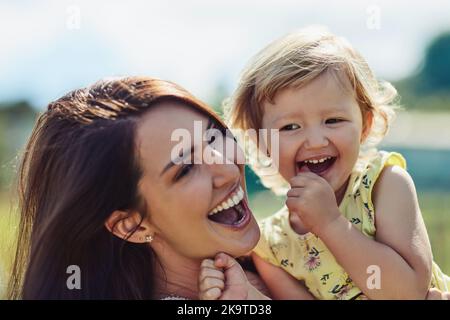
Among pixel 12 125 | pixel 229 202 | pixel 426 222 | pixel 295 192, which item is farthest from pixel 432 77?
pixel 229 202

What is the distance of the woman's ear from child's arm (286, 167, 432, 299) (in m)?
0.61

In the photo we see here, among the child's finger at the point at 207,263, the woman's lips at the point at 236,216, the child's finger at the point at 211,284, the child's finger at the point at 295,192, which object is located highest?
the child's finger at the point at 295,192

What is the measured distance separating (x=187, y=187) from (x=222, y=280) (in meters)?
0.38

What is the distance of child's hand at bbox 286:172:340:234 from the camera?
9.72 feet

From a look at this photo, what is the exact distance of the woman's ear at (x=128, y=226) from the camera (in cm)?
277

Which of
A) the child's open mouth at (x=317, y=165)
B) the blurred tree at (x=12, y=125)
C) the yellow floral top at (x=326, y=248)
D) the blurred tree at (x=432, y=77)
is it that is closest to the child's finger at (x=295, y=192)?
the child's open mouth at (x=317, y=165)

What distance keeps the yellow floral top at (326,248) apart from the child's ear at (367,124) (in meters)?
0.17

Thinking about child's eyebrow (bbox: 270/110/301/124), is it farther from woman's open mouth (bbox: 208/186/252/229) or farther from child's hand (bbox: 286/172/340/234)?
woman's open mouth (bbox: 208/186/252/229)

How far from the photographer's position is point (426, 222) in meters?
10.4

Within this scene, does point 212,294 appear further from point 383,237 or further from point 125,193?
point 383,237

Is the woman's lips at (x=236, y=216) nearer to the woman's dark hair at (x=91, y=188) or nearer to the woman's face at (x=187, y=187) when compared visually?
the woman's face at (x=187, y=187)
